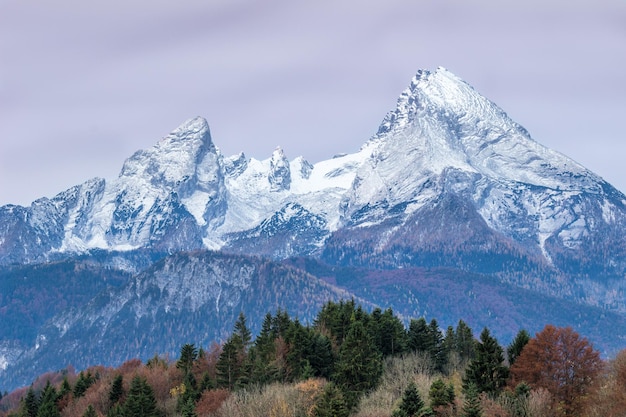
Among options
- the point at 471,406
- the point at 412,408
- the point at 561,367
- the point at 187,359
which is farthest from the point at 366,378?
the point at 187,359

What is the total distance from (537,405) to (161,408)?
237 ft

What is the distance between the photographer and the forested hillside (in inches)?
3989

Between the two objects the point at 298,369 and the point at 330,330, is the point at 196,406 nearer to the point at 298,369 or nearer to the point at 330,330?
the point at 298,369

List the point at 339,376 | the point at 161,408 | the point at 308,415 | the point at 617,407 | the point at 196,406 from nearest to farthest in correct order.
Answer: the point at 617,407 → the point at 308,415 → the point at 339,376 → the point at 196,406 → the point at 161,408

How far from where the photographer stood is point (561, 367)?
352 ft

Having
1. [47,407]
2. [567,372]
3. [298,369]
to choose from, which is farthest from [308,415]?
[47,407]

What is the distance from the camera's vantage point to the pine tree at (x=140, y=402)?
13688cm

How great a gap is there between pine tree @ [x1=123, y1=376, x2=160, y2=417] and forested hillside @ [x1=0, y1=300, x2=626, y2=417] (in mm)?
181

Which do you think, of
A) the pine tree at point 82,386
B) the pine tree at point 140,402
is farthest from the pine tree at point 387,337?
the pine tree at point 82,386

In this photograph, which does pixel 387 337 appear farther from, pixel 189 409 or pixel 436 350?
pixel 189 409

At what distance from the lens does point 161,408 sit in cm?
14750

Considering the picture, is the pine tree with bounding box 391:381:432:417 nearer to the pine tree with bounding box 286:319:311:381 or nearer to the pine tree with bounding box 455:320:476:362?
the pine tree with bounding box 286:319:311:381

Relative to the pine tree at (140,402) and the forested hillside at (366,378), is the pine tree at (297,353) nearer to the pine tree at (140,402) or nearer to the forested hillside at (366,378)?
the forested hillside at (366,378)

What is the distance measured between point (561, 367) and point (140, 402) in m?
66.4
